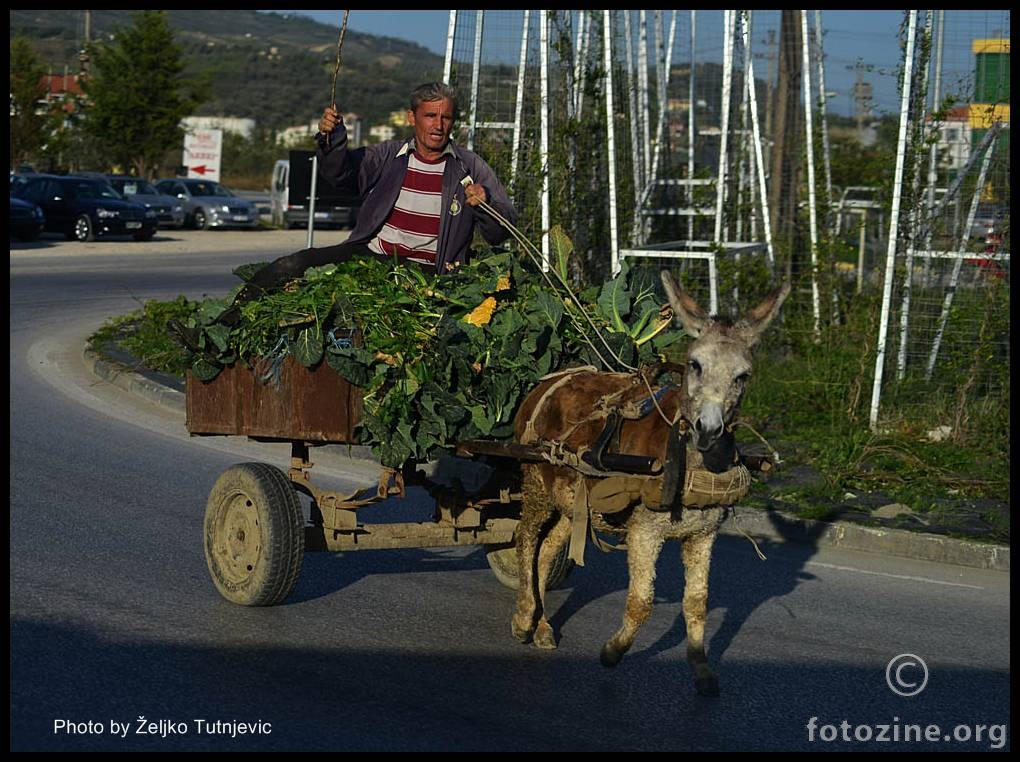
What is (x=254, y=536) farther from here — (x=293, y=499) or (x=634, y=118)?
(x=634, y=118)

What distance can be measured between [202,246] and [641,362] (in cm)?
3283

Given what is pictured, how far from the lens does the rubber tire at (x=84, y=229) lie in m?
37.5

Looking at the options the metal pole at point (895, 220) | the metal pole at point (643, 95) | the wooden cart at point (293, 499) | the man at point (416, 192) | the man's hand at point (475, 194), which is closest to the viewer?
the wooden cart at point (293, 499)

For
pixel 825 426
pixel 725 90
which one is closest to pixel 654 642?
pixel 825 426

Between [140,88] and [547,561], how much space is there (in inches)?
1983

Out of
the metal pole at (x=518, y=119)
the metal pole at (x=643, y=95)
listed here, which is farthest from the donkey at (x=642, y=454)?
the metal pole at (x=643, y=95)

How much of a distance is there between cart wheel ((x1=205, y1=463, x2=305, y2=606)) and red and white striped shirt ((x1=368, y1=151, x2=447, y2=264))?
1.46m

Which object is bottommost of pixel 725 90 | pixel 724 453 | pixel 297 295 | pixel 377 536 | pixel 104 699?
pixel 104 699

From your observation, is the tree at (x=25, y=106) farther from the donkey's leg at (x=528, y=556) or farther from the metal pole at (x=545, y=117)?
the donkey's leg at (x=528, y=556)

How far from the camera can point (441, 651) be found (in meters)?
7.38

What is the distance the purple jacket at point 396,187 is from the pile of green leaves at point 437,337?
0.35 metres

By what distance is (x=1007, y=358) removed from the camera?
43.2 ft

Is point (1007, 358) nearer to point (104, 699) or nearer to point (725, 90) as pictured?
point (725, 90)

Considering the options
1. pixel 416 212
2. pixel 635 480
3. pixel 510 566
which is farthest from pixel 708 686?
pixel 416 212
